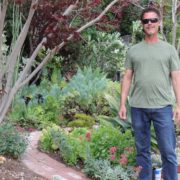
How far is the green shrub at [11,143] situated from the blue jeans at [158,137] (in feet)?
4.20

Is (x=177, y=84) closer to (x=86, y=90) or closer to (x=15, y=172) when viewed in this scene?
(x=15, y=172)

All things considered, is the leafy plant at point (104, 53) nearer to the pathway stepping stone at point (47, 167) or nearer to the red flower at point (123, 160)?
the pathway stepping stone at point (47, 167)

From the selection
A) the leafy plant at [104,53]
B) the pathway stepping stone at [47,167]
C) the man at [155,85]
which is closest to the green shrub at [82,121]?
the pathway stepping stone at [47,167]

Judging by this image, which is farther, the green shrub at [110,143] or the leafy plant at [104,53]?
the leafy plant at [104,53]

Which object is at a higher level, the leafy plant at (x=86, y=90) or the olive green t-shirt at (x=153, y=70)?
the olive green t-shirt at (x=153, y=70)

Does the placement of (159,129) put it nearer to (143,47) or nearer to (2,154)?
(143,47)

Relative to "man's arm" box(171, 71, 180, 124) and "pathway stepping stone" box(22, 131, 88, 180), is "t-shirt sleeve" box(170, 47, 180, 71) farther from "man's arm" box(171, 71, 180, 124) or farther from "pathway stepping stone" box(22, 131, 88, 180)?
"pathway stepping stone" box(22, 131, 88, 180)

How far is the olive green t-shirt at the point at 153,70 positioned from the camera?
492cm

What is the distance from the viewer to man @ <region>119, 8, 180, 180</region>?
194 inches

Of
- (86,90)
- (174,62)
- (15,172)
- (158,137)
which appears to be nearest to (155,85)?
(174,62)

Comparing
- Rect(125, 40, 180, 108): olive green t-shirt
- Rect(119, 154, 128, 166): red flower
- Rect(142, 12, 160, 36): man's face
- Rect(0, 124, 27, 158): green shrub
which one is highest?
Rect(142, 12, 160, 36): man's face

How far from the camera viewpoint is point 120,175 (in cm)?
529

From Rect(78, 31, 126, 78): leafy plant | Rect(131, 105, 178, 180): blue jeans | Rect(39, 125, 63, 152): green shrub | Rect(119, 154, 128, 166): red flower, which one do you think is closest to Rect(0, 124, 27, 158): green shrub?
Rect(39, 125, 63, 152): green shrub

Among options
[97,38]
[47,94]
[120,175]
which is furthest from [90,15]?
[97,38]
